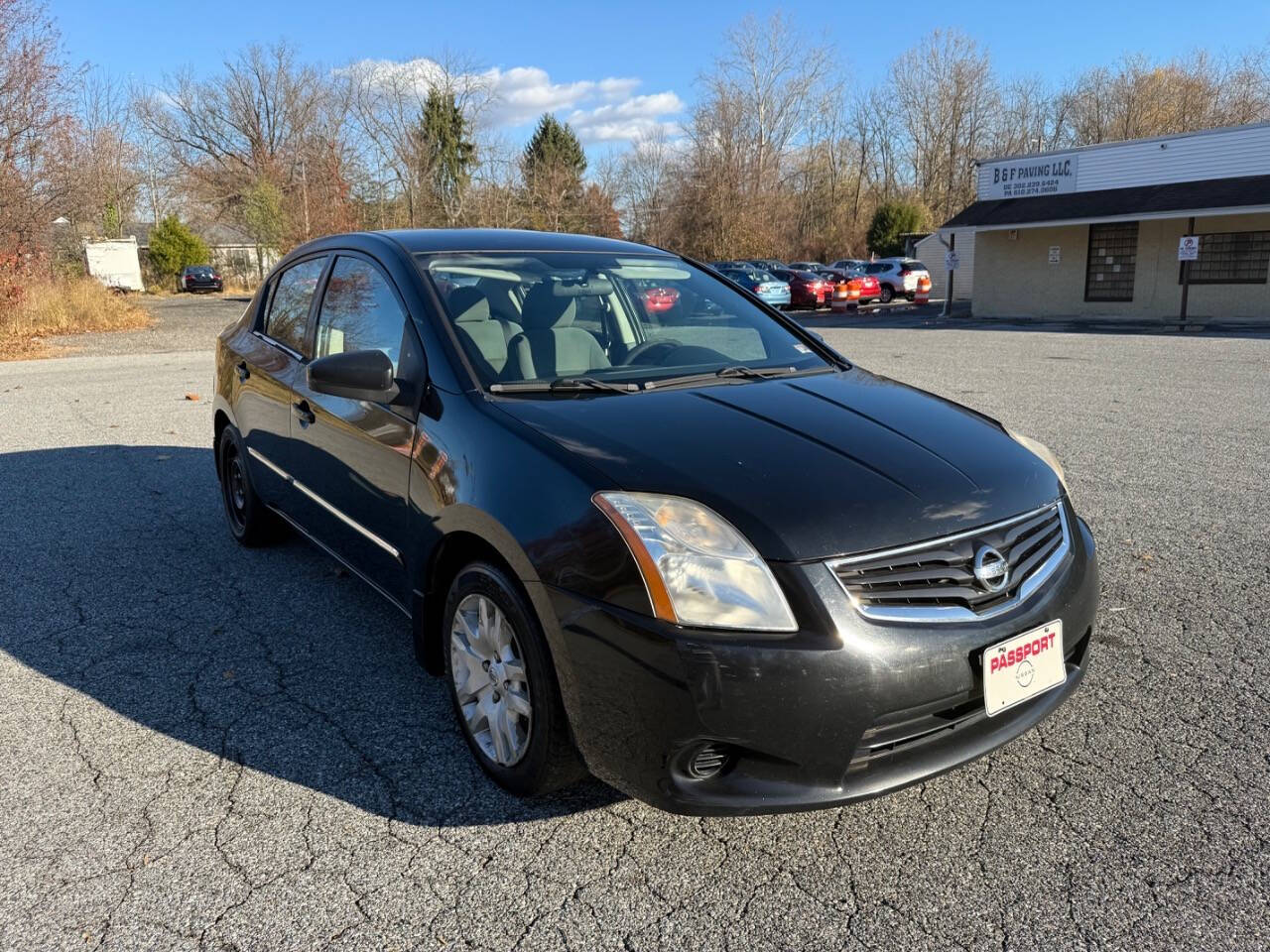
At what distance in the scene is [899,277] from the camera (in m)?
34.8

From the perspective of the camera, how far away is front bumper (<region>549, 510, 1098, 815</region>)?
2.13 meters

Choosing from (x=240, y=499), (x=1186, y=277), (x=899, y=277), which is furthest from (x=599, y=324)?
(x=899, y=277)

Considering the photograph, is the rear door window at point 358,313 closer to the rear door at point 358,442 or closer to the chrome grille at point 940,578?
the rear door at point 358,442

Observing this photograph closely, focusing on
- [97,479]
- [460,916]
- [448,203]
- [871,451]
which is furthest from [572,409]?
[448,203]

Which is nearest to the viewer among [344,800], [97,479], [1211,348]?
[344,800]

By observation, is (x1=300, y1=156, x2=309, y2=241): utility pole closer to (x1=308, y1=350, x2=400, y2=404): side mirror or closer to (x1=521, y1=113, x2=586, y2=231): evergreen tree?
(x1=521, y1=113, x2=586, y2=231): evergreen tree

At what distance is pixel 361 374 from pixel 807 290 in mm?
29088

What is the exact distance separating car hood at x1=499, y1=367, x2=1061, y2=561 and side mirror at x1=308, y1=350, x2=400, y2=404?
1.60 feet

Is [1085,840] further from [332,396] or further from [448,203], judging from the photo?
[448,203]

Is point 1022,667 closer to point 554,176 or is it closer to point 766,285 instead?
point 766,285

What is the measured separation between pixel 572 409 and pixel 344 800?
135 centimetres

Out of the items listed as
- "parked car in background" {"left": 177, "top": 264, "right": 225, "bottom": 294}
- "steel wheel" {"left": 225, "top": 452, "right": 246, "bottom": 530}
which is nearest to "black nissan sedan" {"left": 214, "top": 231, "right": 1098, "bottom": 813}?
"steel wheel" {"left": 225, "top": 452, "right": 246, "bottom": 530}

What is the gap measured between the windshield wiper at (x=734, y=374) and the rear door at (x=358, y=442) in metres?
0.84

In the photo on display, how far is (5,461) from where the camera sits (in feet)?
24.7
